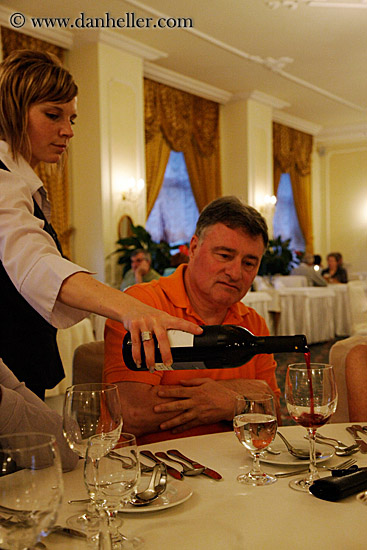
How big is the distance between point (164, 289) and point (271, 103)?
30.7 feet

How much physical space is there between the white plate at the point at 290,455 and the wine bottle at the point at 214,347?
0.23 meters

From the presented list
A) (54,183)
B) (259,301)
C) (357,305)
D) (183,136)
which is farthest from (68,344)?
(183,136)

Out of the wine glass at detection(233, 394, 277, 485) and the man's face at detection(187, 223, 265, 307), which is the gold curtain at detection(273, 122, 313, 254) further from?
the wine glass at detection(233, 394, 277, 485)

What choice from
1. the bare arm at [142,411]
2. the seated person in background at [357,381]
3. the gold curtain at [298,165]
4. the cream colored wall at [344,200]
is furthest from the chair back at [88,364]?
the cream colored wall at [344,200]

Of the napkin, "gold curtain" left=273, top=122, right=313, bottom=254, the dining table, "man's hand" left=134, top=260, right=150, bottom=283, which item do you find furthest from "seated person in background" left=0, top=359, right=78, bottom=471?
"gold curtain" left=273, top=122, right=313, bottom=254

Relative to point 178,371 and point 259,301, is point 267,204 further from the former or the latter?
point 178,371

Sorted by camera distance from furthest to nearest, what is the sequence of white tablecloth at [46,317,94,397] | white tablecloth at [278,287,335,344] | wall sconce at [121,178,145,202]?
white tablecloth at [278,287,335,344]
wall sconce at [121,178,145,202]
white tablecloth at [46,317,94,397]

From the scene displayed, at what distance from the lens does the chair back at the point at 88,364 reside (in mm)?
2012

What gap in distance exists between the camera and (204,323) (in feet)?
6.48

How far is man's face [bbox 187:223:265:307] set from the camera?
1927 mm

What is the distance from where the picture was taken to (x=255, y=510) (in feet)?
3.34

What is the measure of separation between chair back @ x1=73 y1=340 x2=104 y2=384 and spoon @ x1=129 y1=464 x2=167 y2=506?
36.2 inches

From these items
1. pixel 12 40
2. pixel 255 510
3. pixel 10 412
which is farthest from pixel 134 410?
pixel 12 40

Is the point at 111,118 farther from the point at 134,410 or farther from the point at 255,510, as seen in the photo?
the point at 255,510
